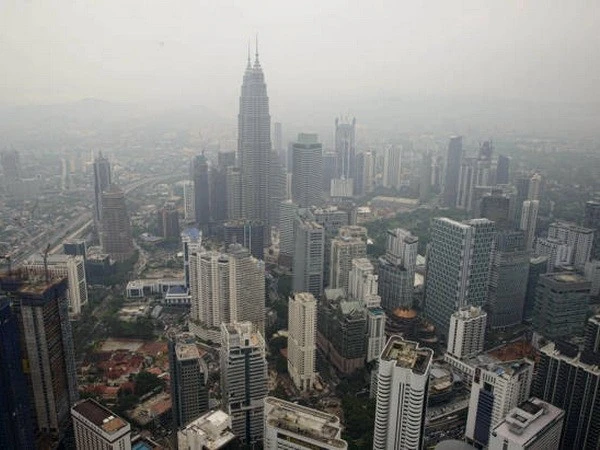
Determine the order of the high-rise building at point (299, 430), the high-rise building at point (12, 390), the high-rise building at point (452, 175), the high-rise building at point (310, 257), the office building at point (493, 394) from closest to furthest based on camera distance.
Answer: the high-rise building at point (299, 430), the high-rise building at point (12, 390), the office building at point (493, 394), the high-rise building at point (310, 257), the high-rise building at point (452, 175)

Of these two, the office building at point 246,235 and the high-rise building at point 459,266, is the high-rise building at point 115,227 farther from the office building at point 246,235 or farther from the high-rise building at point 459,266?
the high-rise building at point 459,266

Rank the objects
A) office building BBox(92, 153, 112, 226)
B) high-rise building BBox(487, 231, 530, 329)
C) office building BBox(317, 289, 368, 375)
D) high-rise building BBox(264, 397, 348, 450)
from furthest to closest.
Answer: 1. office building BBox(92, 153, 112, 226)
2. high-rise building BBox(487, 231, 530, 329)
3. office building BBox(317, 289, 368, 375)
4. high-rise building BBox(264, 397, 348, 450)

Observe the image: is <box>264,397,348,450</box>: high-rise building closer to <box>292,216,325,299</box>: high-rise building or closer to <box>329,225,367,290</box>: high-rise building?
<box>292,216,325,299</box>: high-rise building

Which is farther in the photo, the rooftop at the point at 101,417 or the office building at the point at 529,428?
the office building at the point at 529,428

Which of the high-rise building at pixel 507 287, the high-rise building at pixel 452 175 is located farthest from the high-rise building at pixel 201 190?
the high-rise building at pixel 507 287

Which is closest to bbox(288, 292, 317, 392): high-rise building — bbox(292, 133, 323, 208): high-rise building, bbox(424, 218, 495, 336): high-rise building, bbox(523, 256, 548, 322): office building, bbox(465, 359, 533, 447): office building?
bbox(465, 359, 533, 447): office building

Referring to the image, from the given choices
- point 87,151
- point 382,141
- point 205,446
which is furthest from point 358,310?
point 382,141

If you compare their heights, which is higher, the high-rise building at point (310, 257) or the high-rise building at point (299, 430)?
the high-rise building at point (299, 430)
